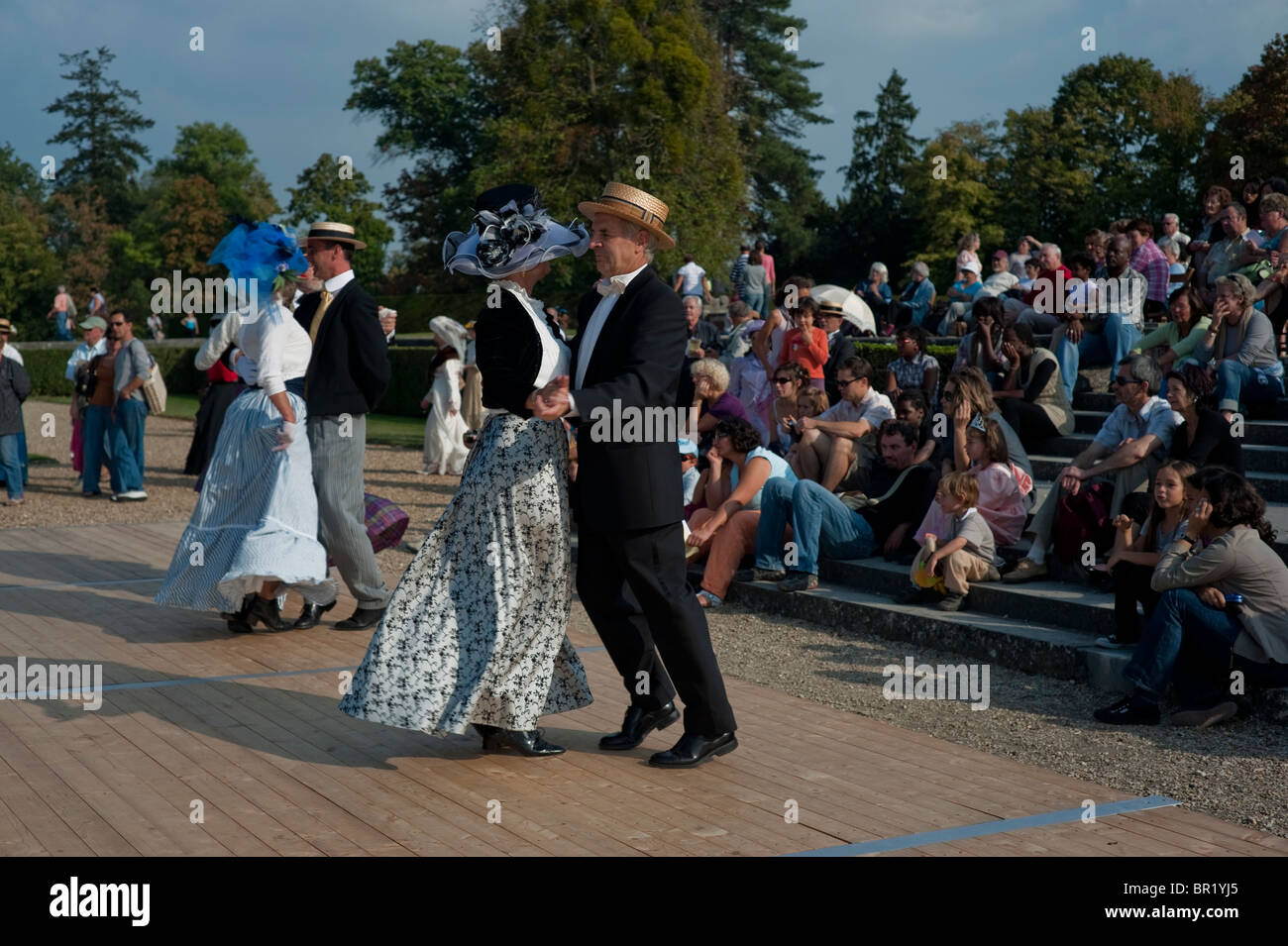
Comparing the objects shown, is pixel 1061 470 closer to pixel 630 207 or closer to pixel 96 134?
pixel 630 207

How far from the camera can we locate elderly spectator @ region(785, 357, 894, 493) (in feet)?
33.0

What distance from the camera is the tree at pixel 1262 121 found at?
111 ft

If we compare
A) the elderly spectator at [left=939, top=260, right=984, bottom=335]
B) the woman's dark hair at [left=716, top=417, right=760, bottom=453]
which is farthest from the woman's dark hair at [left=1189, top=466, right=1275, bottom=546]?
the elderly spectator at [left=939, top=260, right=984, bottom=335]

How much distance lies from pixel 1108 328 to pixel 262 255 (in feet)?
28.1

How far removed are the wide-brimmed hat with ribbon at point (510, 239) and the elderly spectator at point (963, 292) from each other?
39.6 feet

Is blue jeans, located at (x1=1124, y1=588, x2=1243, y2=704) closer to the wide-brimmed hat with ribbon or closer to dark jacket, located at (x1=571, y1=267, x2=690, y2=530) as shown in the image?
dark jacket, located at (x1=571, y1=267, x2=690, y2=530)

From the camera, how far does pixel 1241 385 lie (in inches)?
410

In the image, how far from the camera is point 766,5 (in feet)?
221

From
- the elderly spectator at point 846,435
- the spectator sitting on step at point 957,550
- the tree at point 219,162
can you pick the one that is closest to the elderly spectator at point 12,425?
the elderly spectator at point 846,435

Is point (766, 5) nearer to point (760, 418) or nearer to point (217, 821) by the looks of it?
point (760, 418)

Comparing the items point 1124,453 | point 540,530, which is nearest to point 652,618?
point 540,530

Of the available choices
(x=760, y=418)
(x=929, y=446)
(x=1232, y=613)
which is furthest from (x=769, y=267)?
(x=1232, y=613)

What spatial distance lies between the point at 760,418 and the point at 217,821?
9049 mm

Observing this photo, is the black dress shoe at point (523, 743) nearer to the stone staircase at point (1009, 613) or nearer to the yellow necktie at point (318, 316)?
the stone staircase at point (1009, 613)
